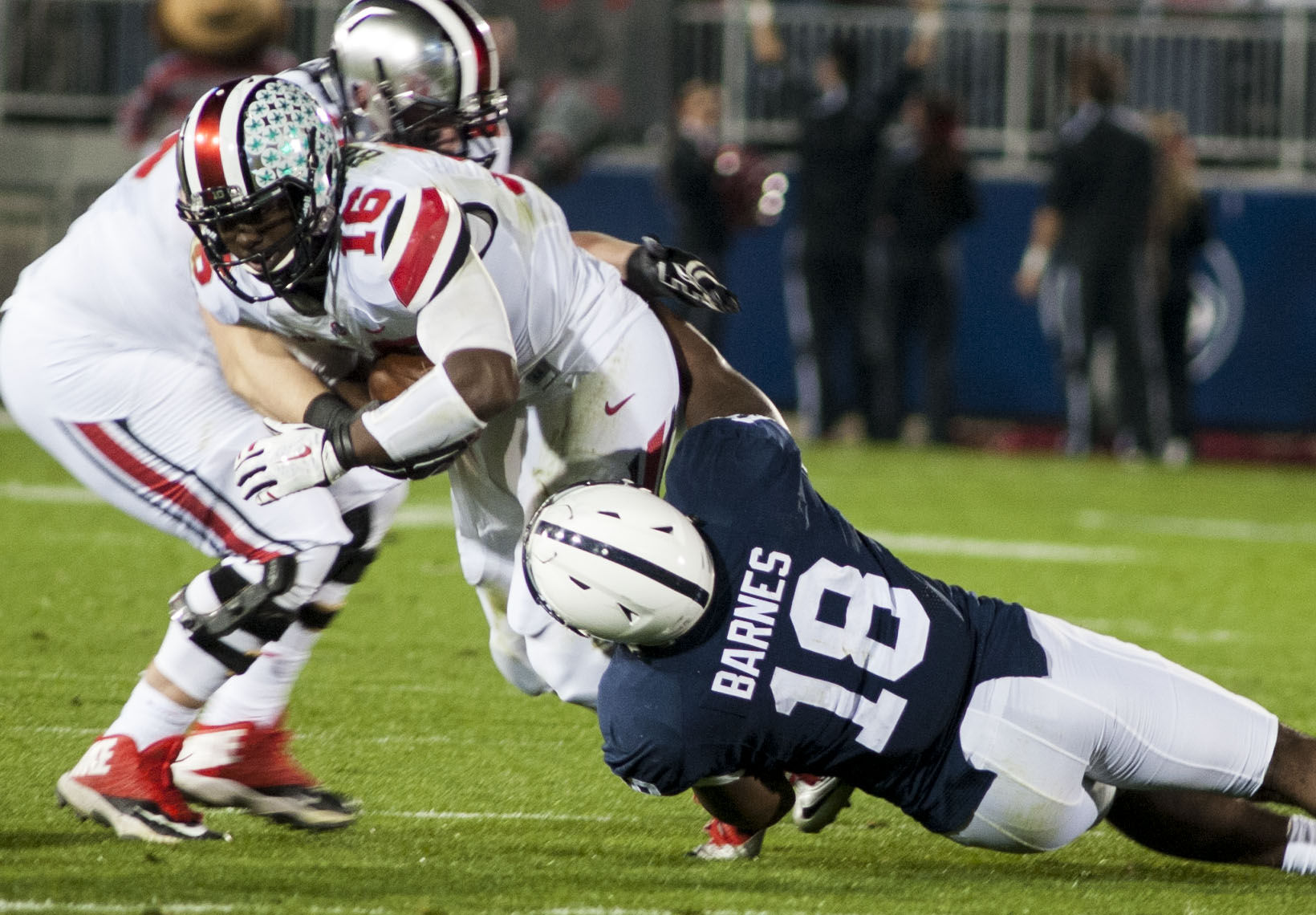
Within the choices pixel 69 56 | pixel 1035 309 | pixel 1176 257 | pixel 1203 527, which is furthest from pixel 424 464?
pixel 69 56

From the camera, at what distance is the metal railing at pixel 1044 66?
44.5 feet

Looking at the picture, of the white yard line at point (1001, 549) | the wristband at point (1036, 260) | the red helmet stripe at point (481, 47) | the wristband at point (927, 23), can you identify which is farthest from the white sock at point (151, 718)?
the wristband at point (927, 23)

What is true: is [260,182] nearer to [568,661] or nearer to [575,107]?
[568,661]

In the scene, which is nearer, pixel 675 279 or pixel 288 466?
A: pixel 288 466

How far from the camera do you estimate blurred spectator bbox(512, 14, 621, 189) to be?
36.8 ft

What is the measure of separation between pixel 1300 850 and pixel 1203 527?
6.03 metres

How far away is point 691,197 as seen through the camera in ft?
40.1

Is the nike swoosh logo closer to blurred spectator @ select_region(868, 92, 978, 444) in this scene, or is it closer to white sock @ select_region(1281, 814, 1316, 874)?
white sock @ select_region(1281, 814, 1316, 874)

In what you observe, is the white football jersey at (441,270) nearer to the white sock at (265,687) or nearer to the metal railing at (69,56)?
the white sock at (265,687)

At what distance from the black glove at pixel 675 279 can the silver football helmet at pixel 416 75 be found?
52cm

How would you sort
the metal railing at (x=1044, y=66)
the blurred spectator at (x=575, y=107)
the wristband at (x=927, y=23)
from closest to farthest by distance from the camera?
1. the blurred spectator at (x=575, y=107)
2. the wristband at (x=927, y=23)
3. the metal railing at (x=1044, y=66)

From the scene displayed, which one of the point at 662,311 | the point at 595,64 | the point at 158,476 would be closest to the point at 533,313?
the point at 662,311

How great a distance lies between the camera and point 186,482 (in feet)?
12.8

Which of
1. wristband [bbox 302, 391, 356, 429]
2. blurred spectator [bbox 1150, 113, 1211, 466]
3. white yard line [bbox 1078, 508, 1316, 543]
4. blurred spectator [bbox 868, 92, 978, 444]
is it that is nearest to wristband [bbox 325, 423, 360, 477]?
wristband [bbox 302, 391, 356, 429]
